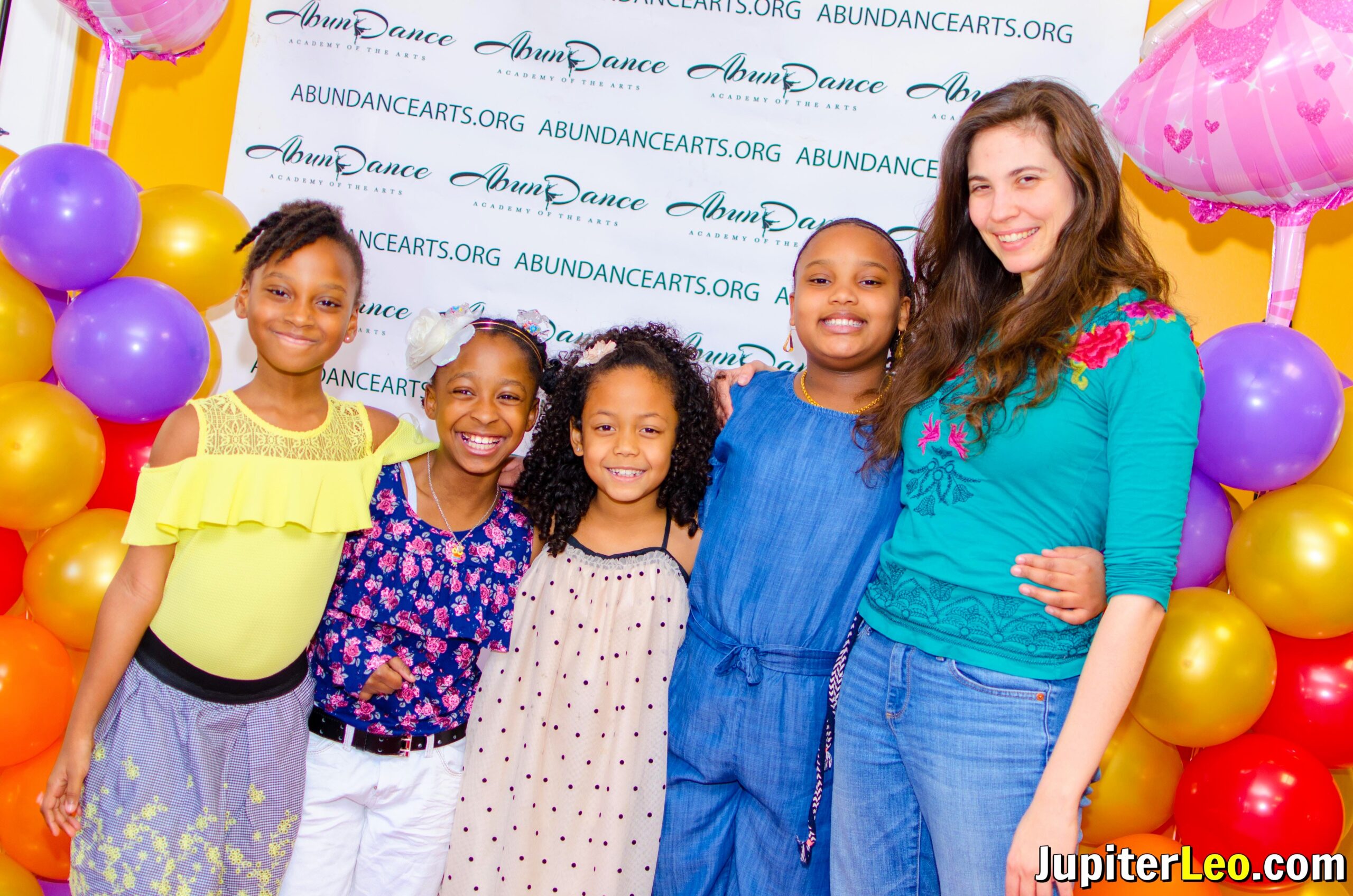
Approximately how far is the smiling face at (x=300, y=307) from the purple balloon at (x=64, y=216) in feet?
1.30

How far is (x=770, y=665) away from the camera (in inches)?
72.3

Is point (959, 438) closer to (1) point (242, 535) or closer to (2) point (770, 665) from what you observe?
(2) point (770, 665)

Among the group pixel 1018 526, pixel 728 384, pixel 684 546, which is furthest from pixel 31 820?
pixel 1018 526

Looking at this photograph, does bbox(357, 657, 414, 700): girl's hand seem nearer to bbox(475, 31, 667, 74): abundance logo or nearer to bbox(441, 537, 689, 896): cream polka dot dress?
bbox(441, 537, 689, 896): cream polka dot dress

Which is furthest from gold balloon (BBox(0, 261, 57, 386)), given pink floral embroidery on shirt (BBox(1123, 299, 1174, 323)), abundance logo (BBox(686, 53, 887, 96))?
pink floral embroidery on shirt (BBox(1123, 299, 1174, 323))

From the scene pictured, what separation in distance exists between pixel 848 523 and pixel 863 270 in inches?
20.2

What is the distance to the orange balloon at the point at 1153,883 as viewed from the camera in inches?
71.1

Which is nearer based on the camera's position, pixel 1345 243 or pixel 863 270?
pixel 863 270

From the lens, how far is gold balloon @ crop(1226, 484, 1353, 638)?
1793 millimetres

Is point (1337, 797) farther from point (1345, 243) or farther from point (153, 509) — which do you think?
point (153, 509)

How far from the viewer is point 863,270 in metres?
1.92

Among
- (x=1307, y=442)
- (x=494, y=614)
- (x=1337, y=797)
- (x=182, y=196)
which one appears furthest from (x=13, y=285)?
(x=1337, y=797)

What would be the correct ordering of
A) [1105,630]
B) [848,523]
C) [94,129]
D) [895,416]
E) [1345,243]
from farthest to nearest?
[1345,243] → [94,129] → [848,523] → [895,416] → [1105,630]

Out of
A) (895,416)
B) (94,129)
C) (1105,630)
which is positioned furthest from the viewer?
(94,129)
